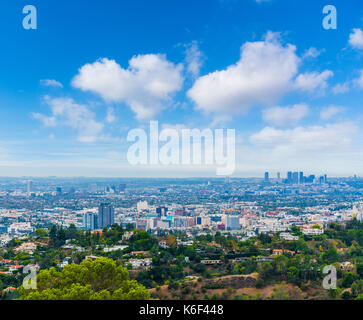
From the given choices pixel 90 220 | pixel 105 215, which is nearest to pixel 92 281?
pixel 105 215

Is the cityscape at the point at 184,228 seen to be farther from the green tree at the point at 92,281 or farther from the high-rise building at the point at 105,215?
the green tree at the point at 92,281

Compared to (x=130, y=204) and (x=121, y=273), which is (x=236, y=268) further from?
(x=130, y=204)

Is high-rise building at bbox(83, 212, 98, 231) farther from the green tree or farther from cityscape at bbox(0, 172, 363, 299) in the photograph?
the green tree

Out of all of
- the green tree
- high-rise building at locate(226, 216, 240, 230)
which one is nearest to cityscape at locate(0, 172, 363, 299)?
high-rise building at locate(226, 216, 240, 230)

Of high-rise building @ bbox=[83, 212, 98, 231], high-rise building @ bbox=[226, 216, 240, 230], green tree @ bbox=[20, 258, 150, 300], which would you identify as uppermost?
green tree @ bbox=[20, 258, 150, 300]

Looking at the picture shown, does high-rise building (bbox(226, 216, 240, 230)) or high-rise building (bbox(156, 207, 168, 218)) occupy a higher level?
high-rise building (bbox(156, 207, 168, 218))

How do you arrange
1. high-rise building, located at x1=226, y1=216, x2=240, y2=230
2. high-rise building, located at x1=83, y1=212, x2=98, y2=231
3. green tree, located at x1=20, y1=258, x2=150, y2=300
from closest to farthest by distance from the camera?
green tree, located at x1=20, y1=258, x2=150, y2=300
high-rise building, located at x1=83, y1=212, x2=98, y2=231
high-rise building, located at x1=226, y1=216, x2=240, y2=230

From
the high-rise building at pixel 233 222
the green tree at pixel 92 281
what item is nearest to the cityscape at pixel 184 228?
the high-rise building at pixel 233 222
